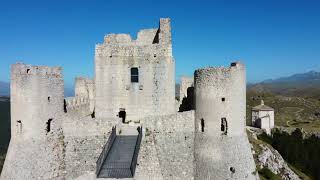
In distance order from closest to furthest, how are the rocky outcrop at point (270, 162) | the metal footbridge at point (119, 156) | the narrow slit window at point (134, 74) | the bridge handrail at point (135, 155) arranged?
the metal footbridge at point (119, 156) < the bridge handrail at point (135, 155) < the narrow slit window at point (134, 74) < the rocky outcrop at point (270, 162)

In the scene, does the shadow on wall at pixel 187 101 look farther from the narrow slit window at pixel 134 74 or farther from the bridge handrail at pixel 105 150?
the bridge handrail at pixel 105 150

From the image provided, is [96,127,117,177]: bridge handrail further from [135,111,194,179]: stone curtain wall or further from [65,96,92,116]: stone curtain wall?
[65,96,92,116]: stone curtain wall

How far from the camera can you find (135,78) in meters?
28.5

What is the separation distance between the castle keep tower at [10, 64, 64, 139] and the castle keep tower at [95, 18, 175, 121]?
5.64 meters

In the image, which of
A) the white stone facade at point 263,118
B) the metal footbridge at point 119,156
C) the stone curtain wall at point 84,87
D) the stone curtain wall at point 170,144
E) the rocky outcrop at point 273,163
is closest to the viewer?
the metal footbridge at point 119,156

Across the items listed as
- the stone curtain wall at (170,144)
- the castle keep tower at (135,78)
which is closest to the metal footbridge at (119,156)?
the stone curtain wall at (170,144)

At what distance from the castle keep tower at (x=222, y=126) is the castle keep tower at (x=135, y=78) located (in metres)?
4.09

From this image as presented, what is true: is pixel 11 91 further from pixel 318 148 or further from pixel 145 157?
pixel 318 148

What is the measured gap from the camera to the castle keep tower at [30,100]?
74.7 ft

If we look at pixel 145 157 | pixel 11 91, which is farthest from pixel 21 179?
pixel 145 157

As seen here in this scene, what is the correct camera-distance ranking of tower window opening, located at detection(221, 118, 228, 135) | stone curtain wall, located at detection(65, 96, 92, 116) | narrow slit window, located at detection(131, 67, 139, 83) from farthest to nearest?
narrow slit window, located at detection(131, 67, 139, 83) → stone curtain wall, located at detection(65, 96, 92, 116) → tower window opening, located at detection(221, 118, 228, 135)

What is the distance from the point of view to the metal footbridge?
21.5m

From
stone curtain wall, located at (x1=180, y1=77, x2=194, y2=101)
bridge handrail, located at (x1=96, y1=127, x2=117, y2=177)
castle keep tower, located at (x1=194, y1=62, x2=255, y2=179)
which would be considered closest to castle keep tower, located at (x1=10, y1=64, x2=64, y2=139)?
bridge handrail, located at (x1=96, y1=127, x2=117, y2=177)

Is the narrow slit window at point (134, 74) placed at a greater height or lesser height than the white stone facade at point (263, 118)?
greater
